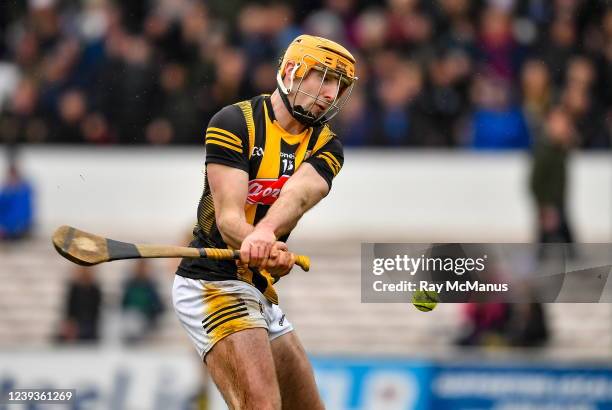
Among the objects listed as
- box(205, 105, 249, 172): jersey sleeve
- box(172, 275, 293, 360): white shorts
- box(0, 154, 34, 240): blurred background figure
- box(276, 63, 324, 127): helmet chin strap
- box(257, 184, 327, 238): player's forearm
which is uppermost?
box(0, 154, 34, 240): blurred background figure

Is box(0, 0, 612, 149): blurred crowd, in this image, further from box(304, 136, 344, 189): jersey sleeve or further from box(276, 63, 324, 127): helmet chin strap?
box(276, 63, 324, 127): helmet chin strap

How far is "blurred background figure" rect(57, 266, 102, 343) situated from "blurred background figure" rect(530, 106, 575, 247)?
3821 millimetres

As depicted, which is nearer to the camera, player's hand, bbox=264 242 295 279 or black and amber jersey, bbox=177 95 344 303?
player's hand, bbox=264 242 295 279

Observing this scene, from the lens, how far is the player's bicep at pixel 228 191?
19.2ft

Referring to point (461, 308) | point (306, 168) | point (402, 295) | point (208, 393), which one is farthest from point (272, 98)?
A: point (461, 308)

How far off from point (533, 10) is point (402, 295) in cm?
716

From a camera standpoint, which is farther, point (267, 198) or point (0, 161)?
point (0, 161)

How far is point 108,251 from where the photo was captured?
593cm

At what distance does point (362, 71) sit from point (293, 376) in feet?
23.0

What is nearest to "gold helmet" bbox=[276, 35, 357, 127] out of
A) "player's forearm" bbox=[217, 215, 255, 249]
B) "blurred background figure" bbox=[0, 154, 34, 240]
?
"player's forearm" bbox=[217, 215, 255, 249]

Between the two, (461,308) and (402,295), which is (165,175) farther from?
(402,295)

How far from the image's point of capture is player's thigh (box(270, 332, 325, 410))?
20.3 ft

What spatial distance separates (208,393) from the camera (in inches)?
400

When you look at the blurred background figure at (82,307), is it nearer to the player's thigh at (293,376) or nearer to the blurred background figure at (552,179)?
the blurred background figure at (552,179)
